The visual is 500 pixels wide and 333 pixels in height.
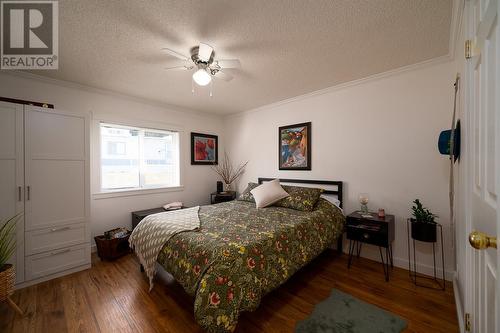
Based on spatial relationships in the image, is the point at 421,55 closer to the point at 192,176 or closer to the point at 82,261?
the point at 192,176

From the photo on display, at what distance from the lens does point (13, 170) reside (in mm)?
2115

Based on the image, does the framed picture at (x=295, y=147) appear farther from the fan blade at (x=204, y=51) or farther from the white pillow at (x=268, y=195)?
the fan blade at (x=204, y=51)

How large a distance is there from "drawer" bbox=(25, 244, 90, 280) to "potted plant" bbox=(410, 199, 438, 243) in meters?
3.85

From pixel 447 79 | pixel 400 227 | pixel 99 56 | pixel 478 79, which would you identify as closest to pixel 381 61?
pixel 447 79

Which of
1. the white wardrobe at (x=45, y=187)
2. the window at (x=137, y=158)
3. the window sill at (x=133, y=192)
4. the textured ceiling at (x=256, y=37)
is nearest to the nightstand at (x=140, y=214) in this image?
the window sill at (x=133, y=192)

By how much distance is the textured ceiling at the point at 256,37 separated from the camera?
1501mm

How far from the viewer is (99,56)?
2127 millimetres

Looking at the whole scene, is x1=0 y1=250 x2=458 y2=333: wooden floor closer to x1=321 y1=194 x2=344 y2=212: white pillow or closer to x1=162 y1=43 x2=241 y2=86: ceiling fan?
x1=321 y1=194 x2=344 y2=212: white pillow

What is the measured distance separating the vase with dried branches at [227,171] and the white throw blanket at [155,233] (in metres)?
2.09

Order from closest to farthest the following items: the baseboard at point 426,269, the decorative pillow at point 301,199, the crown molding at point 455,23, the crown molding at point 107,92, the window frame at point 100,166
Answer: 1. the crown molding at point 455,23
2. the baseboard at point 426,269
3. the crown molding at point 107,92
4. the decorative pillow at point 301,199
5. the window frame at point 100,166

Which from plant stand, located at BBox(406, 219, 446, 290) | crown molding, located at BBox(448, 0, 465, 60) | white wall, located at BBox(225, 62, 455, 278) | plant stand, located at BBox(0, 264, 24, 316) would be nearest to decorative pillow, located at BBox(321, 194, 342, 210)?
white wall, located at BBox(225, 62, 455, 278)

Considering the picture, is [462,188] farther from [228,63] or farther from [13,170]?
[13,170]

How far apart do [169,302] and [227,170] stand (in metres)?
3.00

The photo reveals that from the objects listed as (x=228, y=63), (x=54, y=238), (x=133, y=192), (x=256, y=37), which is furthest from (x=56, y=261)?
(x=256, y=37)
